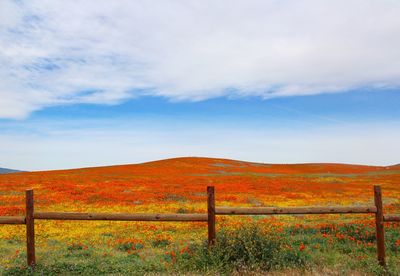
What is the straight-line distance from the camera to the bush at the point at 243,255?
8789 mm

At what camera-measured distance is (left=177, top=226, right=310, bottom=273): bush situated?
28.8 ft

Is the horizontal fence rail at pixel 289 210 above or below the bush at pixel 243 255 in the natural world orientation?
above

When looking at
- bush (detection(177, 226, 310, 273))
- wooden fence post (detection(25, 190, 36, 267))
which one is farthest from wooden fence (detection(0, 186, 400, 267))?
bush (detection(177, 226, 310, 273))

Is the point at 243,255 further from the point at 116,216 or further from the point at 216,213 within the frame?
the point at 116,216

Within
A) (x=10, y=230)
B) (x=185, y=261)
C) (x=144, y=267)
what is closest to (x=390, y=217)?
(x=185, y=261)

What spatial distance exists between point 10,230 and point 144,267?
1077cm

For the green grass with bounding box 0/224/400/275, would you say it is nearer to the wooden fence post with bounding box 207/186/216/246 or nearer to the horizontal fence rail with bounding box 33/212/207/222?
the wooden fence post with bounding box 207/186/216/246

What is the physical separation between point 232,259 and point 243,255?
0.32 metres

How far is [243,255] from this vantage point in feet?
29.9

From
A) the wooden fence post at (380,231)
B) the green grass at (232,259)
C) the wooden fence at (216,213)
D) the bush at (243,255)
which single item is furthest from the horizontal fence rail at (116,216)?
the wooden fence post at (380,231)

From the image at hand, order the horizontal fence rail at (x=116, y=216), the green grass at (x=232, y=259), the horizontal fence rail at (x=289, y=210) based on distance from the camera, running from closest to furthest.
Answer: the green grass at (x=232, y=259)
the horizontal fence rail at (x=289, y=210)
the horizontal fence rail at (x=116, y=216)

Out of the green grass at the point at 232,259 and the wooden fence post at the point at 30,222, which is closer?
the green grass at the point at 232,259

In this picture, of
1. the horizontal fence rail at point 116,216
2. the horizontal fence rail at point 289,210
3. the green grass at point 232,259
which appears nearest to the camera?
the green grass at point 232,259

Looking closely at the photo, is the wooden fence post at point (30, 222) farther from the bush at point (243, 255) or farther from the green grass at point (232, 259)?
the bush at point (243, 255)
